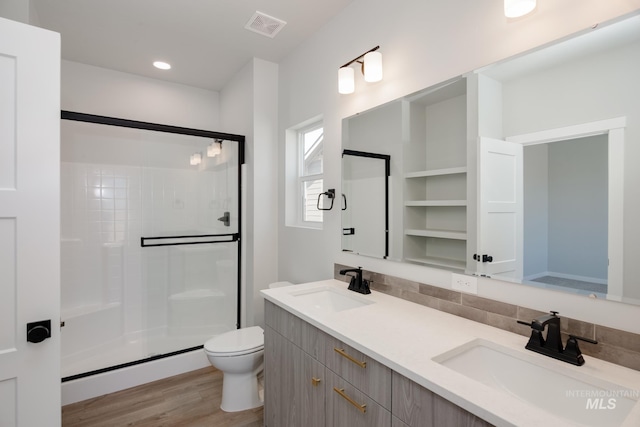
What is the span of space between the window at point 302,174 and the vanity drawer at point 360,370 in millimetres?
1458

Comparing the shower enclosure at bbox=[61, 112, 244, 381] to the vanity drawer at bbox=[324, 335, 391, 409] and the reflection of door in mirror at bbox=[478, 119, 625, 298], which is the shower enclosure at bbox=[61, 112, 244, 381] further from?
the reflection of door in mirror at bbox=[478, 119, 625, 298]

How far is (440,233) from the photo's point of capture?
1563mm

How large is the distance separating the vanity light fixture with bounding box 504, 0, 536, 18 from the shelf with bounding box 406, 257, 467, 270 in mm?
1031

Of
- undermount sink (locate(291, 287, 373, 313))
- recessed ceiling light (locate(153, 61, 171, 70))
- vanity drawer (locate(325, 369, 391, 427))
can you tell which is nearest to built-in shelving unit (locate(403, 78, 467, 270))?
undermount sink (locate(291, 287, 373, 313))

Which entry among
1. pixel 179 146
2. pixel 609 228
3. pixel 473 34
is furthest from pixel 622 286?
pixel 179 146

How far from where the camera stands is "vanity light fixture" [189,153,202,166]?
3011 mm

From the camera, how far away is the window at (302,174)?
8.86 feet

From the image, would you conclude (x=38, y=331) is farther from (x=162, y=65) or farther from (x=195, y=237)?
(x=162, y=65)

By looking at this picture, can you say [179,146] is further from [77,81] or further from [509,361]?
[509,361]

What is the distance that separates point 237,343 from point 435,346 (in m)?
1.50

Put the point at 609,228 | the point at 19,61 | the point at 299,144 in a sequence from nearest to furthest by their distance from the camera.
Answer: the point at 609,228 → the point at 19,61 → the point at 299,144

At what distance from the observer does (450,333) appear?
123 cm

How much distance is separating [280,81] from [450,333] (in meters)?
2.59
